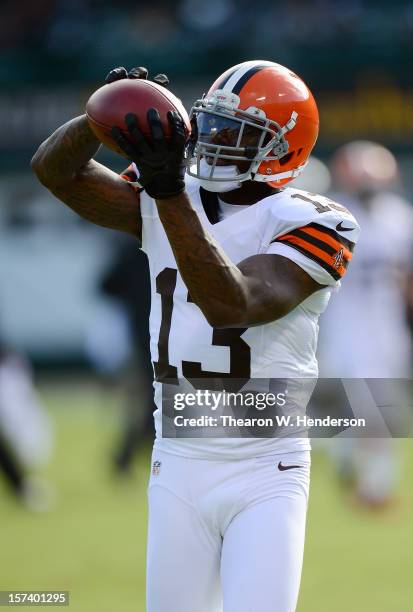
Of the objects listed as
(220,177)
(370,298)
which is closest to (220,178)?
(220,177)

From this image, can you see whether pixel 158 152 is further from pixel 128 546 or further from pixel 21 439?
pixel 21 439

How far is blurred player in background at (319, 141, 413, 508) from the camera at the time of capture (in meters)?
7.07

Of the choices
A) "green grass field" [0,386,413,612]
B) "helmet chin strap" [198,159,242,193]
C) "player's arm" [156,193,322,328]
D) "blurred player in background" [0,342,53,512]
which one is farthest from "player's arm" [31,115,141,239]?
"blurred player in background" [0,342,53,512]

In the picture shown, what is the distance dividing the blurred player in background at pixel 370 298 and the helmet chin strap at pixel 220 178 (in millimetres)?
3976

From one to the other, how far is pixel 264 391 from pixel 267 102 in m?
0.78

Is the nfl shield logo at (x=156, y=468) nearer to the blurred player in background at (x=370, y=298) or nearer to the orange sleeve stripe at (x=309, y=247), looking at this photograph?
the orange sleeve stripe at (x=309, y=247)

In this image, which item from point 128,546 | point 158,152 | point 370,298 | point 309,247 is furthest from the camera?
point 370,298

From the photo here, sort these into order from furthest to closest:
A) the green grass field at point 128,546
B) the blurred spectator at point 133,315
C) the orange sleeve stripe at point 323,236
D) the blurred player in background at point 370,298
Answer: the blurred spectator at point 133,315, the blurred player in background at point 370,298, the green grass field at point 128,546, the orange sleeve stripe at point 323,236

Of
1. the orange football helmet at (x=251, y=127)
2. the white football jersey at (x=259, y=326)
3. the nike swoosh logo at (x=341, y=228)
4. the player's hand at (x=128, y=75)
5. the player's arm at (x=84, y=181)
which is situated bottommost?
the white football jersey at (x=259, y=326)

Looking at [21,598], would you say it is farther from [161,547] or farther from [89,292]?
[89,292]

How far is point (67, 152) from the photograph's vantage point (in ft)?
10.2

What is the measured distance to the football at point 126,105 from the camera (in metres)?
2.64

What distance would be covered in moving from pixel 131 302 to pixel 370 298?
183 centimetres

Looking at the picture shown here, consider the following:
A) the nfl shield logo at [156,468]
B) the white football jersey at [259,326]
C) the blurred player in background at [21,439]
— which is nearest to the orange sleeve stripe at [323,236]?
the white football jersey at [259,326]
